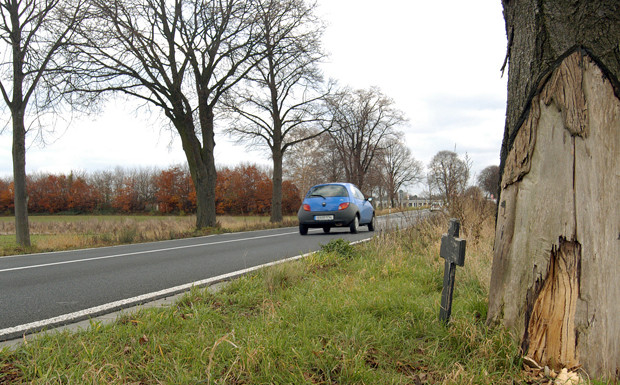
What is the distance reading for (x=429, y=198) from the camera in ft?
29.3

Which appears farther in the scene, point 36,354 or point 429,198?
point 429,198

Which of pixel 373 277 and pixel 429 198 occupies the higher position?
pixel 429 198

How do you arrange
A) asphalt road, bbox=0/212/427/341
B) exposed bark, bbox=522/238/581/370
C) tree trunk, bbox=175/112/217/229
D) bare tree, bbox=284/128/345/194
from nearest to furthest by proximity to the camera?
1. exposed bark, bbox=522/238/581/370
2. asphalt road, bbox=0/212/427/341
3. tree trunk, bbox=175/112/217/229
4. bare tree, bbox=284/128/345/194

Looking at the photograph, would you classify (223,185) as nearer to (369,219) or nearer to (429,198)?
(369,219)

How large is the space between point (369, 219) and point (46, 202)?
50.3 metres

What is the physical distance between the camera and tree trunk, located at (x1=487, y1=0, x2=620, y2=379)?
228 cm

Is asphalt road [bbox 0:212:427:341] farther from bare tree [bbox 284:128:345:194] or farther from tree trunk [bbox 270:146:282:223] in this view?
bare tree [bbox 284:128:345:194]

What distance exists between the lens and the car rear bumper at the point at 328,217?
1231 centimetres

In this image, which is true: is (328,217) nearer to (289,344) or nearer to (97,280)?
(97,280)

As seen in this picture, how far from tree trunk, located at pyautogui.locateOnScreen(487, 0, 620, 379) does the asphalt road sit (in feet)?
11.1

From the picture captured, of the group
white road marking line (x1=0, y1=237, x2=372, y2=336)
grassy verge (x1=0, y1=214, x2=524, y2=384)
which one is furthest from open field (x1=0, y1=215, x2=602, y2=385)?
white road marking line (x1=0, y1=237, x2=372, y2=336)

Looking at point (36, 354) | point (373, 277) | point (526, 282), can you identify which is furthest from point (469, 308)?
point (36, 354)

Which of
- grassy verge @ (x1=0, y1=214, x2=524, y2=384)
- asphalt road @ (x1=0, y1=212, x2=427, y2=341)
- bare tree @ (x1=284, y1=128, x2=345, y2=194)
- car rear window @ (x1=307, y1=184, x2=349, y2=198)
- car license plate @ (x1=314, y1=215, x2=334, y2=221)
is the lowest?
asphalt road @ (x1=0, y1=212, x2=427, y2=341)

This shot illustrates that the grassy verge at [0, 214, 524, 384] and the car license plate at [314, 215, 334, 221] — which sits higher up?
the car license plate at [314, 215, 334, 221]
